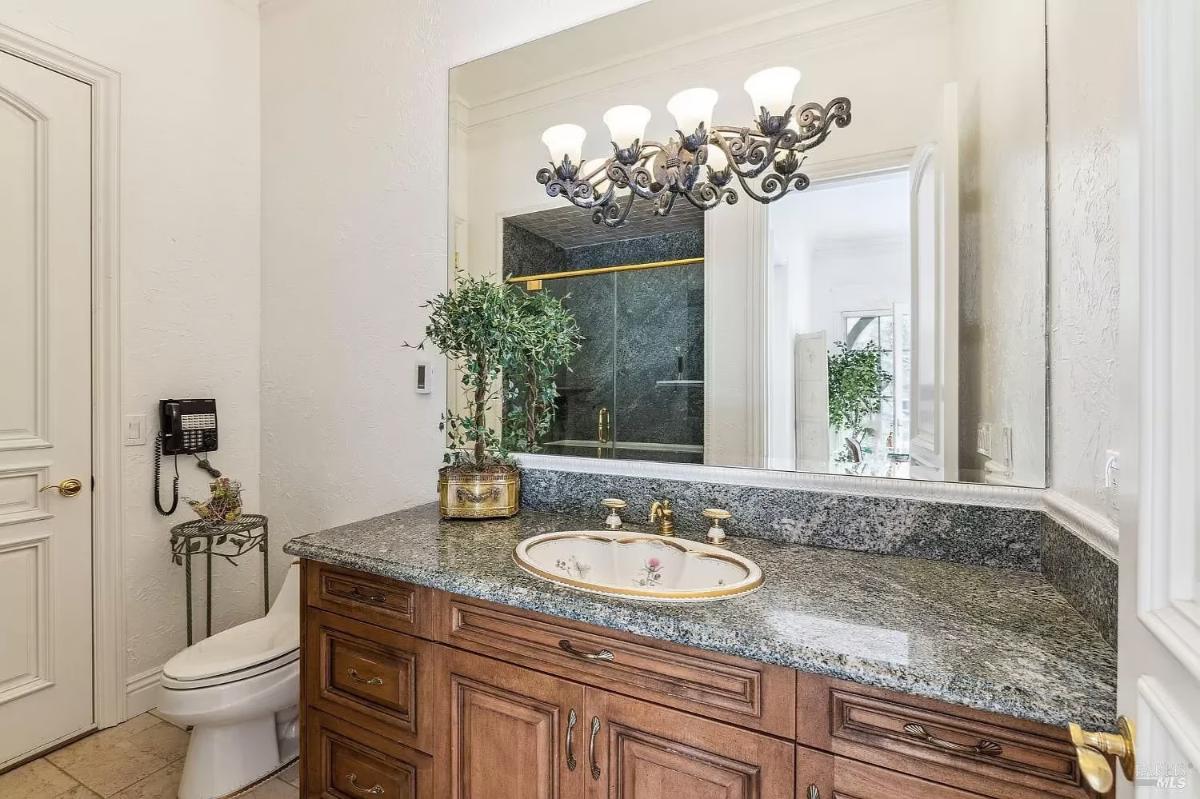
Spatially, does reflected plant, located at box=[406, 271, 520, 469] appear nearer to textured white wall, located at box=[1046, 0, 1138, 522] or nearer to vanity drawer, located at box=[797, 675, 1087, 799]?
vanity drawer, located at box=[797, 675, 1087, 799]

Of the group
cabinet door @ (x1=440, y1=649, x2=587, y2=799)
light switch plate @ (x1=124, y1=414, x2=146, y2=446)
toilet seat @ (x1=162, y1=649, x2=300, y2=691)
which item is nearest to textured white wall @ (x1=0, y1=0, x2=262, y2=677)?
light switch plate @ (x1=124, y1=414, x2=146, y2=446)

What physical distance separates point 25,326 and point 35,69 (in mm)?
846

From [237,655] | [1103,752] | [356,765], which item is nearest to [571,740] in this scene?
[356,765]

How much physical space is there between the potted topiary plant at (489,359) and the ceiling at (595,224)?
0.21m

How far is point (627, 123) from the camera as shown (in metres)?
1.63

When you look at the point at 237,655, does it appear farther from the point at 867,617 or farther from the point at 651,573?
the point at 867,617

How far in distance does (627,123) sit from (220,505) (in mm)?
1970

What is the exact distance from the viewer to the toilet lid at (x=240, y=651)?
1654 millimetres

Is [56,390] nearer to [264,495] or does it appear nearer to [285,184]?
[264,495]

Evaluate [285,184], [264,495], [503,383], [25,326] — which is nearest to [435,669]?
[503,383]

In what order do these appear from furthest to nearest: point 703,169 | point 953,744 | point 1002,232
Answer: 1. point 703,169
2. point 1002,232
3. point 953,744

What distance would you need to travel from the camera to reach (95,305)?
2061 mm

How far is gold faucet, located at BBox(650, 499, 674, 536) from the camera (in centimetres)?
150

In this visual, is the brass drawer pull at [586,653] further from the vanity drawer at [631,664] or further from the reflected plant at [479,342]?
the reflected plant at [479,342]
